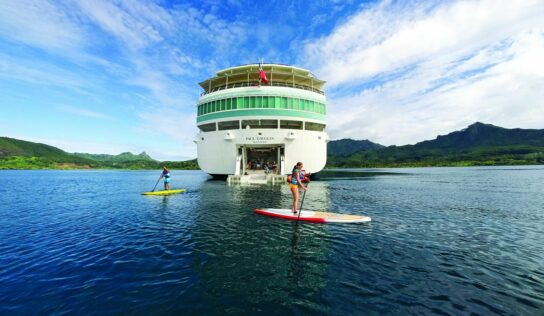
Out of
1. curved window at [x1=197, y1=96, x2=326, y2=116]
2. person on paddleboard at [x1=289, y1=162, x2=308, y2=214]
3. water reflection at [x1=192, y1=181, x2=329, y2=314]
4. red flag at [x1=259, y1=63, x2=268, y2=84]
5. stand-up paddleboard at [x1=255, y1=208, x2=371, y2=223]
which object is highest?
red flag at [x1=259, y1=63, x2=268, y2=84]

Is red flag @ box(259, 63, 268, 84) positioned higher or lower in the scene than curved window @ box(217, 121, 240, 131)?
higher

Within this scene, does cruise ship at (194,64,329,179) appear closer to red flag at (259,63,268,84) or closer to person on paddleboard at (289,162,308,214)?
red flag at (259,63,268,84)

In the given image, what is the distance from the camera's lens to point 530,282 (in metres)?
7.18

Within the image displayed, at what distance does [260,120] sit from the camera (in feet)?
130

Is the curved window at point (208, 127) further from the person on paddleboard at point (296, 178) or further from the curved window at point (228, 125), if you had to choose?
the person on paddleboard at point (296, 178)

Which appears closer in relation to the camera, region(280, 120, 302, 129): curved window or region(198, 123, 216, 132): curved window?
region(280, 120, 302, 129): curved window

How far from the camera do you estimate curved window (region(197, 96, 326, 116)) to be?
38.9 metres

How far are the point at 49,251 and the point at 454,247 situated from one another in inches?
679

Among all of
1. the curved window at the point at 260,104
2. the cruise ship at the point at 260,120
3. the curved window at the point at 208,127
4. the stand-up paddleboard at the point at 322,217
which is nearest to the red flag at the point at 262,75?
the cruise ship at the point at 260,120

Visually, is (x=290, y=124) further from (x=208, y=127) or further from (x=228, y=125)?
(x=208, y=127)

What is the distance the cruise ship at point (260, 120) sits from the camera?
38812mm

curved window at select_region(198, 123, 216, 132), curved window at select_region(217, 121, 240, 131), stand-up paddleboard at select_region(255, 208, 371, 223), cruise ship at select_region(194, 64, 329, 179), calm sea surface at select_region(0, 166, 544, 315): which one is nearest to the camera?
calm sea surface at select_region(0, 166, 544, 315)

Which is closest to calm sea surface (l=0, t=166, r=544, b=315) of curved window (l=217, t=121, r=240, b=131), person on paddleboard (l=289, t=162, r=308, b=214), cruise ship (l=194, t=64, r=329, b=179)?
person on paddleboard (l=289, t=162, r=308, b=214)

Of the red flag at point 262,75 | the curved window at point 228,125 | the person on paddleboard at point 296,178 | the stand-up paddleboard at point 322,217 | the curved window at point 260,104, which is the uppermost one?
the red flag at point 262,75
